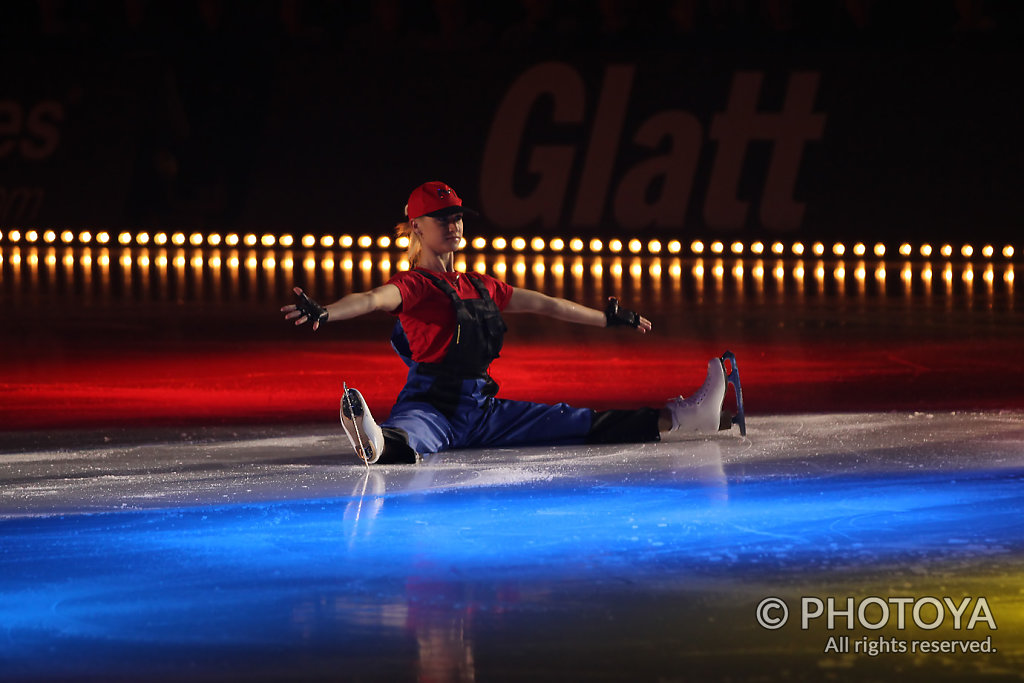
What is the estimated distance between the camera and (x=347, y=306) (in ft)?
17.6

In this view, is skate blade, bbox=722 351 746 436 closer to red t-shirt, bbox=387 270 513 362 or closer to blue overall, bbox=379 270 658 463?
blue overall, bbox=379 270 658 463

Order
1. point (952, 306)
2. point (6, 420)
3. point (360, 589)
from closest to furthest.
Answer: point (360, 589) < point (6, 420) < point (952, 306)

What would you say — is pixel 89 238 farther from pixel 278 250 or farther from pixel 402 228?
pixel 402 228

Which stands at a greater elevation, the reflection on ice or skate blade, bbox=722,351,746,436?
skate blade, bbox=722,351,746,436

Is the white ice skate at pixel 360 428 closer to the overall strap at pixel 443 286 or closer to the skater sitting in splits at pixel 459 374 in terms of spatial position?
the skater sitting in splits at pixel 459 374

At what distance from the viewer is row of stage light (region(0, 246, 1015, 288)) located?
593 inches

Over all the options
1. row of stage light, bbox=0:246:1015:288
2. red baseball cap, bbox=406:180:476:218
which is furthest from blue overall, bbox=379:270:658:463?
row of stage light, bbox=0:246:1015:288

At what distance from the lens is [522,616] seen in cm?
345

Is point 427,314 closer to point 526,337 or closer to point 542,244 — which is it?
point 526,337

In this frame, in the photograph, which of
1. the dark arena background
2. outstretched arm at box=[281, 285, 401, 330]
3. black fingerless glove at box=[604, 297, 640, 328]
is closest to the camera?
the dark arena background

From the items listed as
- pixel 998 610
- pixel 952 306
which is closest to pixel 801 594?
pixel 998 610

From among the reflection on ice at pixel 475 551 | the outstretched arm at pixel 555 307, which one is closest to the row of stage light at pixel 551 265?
the outstretched arm at pixel 555 307

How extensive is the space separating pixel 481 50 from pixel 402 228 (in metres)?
12.5

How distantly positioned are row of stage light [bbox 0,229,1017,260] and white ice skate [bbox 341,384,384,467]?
1251 cm
